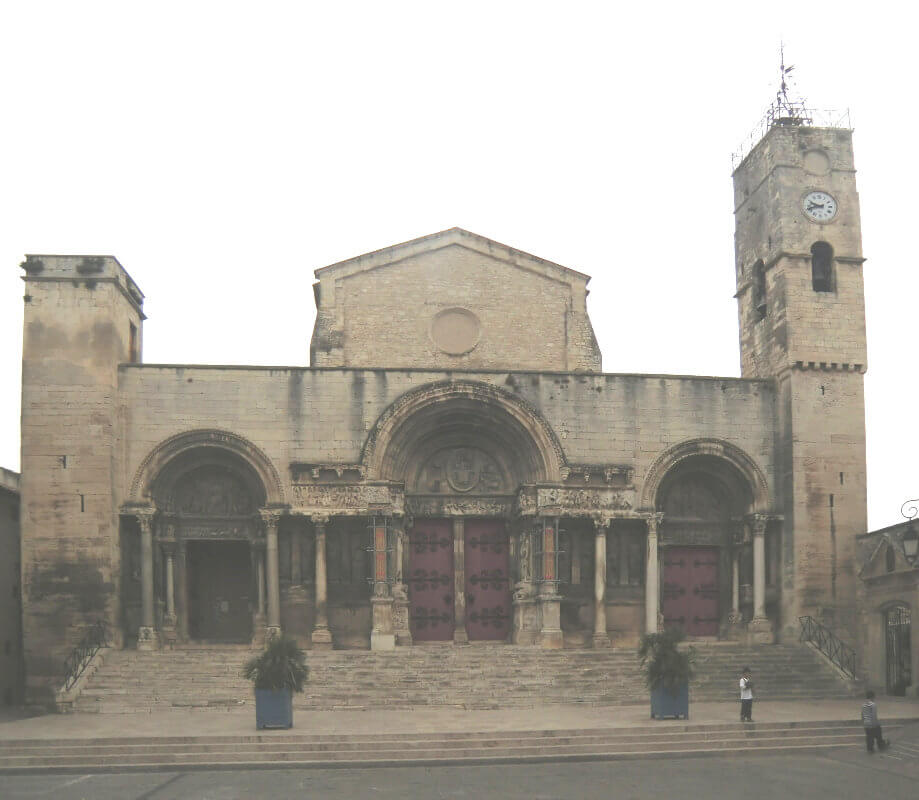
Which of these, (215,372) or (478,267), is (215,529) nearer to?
(215,372)

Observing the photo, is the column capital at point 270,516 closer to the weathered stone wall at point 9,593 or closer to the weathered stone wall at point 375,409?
the weathered stone wall at point 375,409

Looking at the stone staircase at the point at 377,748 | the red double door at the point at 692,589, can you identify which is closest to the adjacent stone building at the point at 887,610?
the red double door at the point at 692,589

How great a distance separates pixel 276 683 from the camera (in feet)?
59.4

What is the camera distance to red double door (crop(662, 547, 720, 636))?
26.9 metres

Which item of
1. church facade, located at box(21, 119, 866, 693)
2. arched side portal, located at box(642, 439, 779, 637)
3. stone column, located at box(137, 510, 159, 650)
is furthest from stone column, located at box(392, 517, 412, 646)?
arched side portal, located at box(642, 439, 779, 637)

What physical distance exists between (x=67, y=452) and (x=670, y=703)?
1324 centimetres

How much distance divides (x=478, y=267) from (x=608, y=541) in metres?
7.13

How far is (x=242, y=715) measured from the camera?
66.5 ft

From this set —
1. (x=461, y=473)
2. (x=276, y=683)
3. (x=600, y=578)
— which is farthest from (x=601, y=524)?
(x=276, y=683)

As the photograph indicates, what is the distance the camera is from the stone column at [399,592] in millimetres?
25203

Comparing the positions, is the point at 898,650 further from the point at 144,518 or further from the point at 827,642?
the point at 144,518

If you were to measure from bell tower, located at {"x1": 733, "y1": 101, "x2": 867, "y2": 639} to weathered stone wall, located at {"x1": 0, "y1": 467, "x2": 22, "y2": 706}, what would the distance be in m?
17.4

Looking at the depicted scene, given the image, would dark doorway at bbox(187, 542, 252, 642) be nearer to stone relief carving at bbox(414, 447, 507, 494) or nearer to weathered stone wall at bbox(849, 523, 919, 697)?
A: stone relief carving at bbox(414, 447, 507, 494)

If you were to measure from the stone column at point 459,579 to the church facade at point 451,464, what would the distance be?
50 mm
